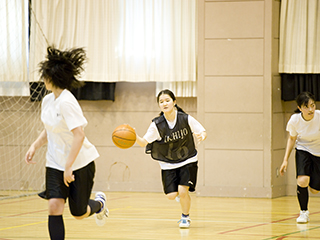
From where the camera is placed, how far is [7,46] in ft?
25.2

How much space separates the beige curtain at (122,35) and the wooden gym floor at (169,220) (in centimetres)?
198

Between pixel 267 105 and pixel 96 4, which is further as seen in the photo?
pixel 96 4

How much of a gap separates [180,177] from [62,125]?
1.89 metres

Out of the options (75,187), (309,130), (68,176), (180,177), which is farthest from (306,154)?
(68,176)

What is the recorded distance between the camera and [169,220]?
5.20m

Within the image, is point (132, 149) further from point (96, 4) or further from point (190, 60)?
point (96, 4)

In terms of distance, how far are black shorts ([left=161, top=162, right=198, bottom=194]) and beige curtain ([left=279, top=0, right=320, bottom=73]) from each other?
125 inches

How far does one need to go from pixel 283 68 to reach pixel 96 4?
312cm

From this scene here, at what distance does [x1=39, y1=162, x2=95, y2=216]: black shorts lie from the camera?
3104 millimetres

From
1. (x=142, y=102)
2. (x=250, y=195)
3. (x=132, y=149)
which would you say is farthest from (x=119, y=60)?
(x=250, y=195)

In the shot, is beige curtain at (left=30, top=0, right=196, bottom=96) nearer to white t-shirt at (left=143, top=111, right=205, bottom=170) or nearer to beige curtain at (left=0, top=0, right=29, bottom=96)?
beige curtain at (left=0, top=0, right=29, bottom=96)

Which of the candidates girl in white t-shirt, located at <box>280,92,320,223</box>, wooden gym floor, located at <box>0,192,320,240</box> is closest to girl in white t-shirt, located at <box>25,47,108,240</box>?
wooden gym floor, located at <box>0,192,320,240</box>

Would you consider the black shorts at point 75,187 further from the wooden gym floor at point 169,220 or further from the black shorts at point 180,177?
the black shorts at point 180,177

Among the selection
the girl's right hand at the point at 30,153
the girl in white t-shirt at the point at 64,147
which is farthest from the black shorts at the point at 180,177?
the girl's right hand at the point at 30,153
